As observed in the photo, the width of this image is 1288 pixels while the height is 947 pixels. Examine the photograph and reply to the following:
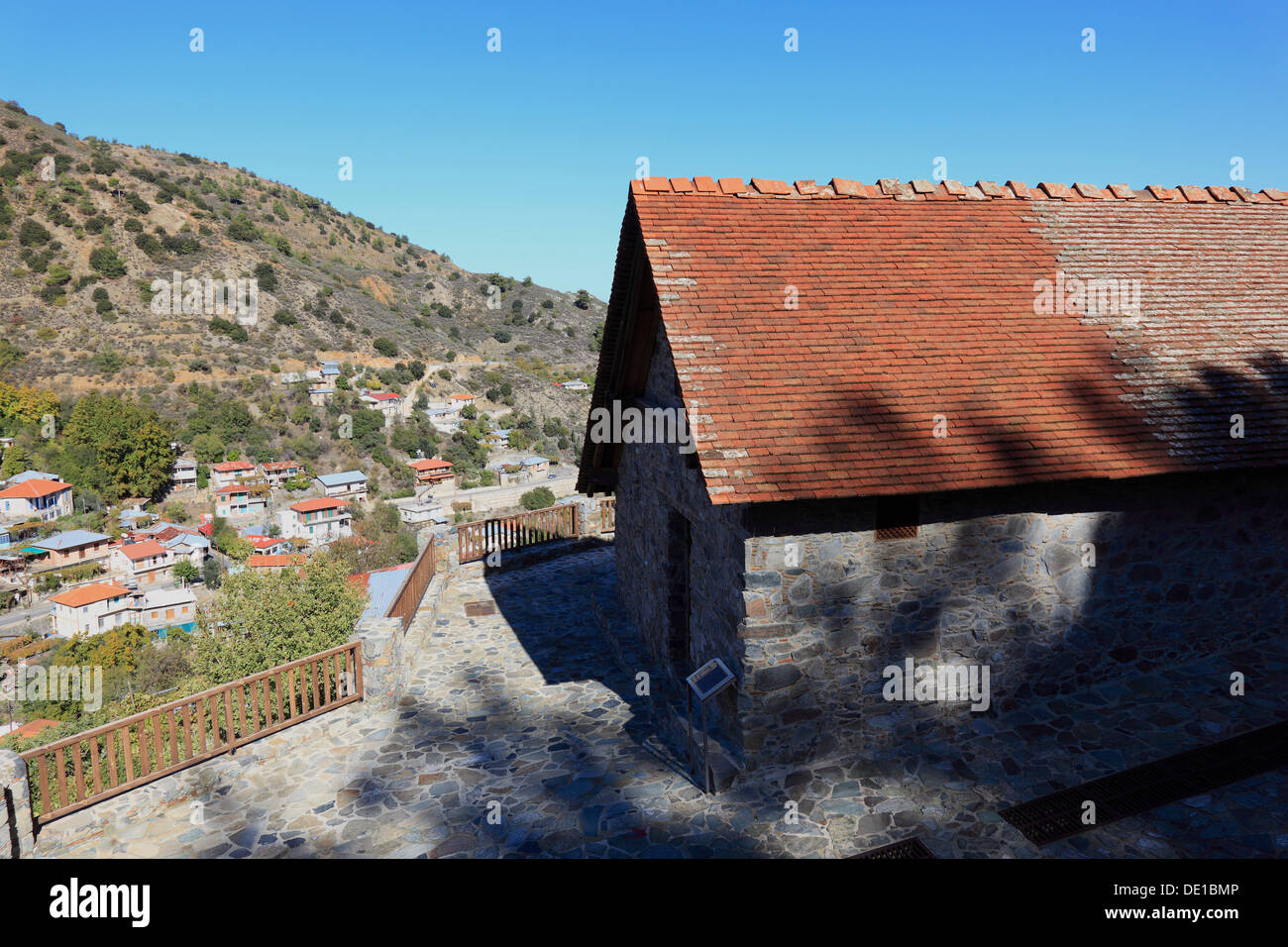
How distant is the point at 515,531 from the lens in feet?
57.5

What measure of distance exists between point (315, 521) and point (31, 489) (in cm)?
1871

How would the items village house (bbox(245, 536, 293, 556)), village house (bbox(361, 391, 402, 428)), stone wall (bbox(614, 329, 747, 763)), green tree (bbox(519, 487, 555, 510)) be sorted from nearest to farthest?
1. stone wall (bbox(614, 329, 747, 763))
2. village house (bbox(245, 536, 293, 556))
3. green tree (bbox(519, 487, 555, 510))
4. village house (bbox(361, 391, 402, 428))

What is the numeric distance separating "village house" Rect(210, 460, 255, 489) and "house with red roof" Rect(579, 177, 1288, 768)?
167ft

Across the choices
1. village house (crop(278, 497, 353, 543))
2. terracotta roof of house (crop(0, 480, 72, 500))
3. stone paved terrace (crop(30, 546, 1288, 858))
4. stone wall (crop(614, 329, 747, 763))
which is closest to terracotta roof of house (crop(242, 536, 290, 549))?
village house (crop(278, 497, 353, 543))

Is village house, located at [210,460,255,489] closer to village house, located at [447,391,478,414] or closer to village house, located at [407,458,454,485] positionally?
village house, located at [407,458,454,485]

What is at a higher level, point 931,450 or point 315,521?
point 931,450

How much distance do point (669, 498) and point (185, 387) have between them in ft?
191

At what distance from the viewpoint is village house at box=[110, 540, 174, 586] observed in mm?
43750

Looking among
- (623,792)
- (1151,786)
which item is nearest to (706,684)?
(623,792)

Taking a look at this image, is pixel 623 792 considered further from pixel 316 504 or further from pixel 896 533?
pixel 316 504

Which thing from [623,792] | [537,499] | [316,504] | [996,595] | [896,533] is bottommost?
[537,499]

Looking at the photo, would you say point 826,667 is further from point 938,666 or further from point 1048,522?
point 1048,522

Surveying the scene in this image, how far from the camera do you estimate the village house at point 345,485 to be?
52.7 meters
